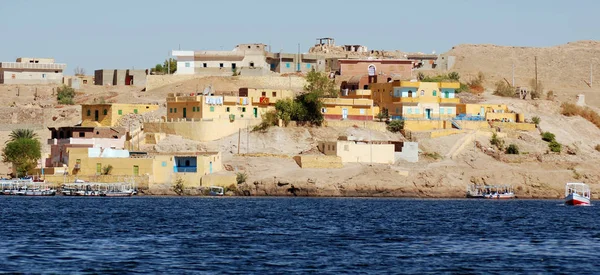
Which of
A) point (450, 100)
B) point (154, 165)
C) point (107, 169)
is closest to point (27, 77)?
point (107, 169)

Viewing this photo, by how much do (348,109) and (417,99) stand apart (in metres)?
5.32

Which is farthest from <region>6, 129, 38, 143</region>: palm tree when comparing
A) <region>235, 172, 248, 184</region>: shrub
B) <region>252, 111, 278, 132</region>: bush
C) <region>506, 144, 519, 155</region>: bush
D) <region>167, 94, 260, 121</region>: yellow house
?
<region>506, 144, 519, 155</region>: bush

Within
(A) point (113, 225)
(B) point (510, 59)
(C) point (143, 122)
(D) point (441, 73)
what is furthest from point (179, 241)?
(B) point (510, 59)

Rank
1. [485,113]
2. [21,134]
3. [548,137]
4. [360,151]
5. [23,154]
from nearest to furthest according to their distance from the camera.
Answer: [23,154]
[360,151]
[21,134]
[548,137]
[485,113]

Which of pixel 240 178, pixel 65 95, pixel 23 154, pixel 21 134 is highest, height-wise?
pixel 65 95

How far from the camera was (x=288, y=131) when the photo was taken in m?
91.4

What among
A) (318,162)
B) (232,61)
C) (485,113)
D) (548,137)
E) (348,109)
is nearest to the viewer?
(318,162)

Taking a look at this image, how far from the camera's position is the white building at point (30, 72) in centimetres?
11469

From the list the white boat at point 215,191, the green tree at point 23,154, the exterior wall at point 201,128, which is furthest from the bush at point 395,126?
the green tree at point 23,154

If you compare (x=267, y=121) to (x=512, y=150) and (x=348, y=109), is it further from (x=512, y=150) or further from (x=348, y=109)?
(x=512, y=150)

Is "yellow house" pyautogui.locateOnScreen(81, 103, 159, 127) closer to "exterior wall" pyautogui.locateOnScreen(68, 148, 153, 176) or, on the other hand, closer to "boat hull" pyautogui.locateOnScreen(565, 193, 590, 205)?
"exterior wall" pyautogui.locateOnScreen(68, 148, 153, 176)

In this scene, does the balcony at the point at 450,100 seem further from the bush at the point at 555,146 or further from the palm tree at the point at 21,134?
the palm tree at the point at 21,134

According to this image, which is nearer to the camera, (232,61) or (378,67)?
(378,67)

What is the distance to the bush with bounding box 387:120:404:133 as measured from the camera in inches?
3730
